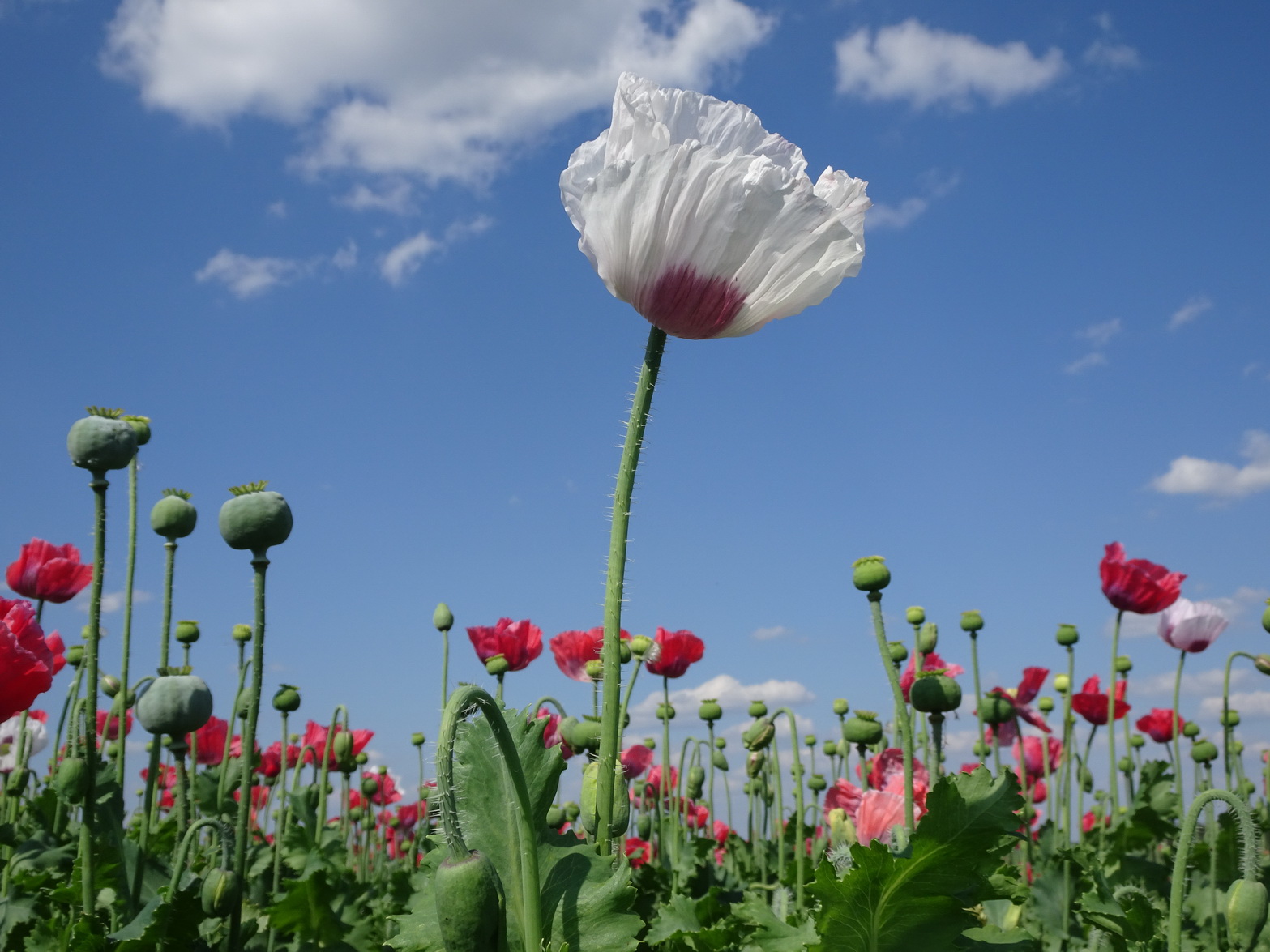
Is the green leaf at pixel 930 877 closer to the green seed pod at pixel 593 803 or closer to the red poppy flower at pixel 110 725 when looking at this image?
the green seed pod at pixel 593 803

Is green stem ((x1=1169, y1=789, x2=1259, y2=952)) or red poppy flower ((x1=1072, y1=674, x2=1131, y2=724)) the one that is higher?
red poppy flower ((x1=1072, y1=674, x2=1131, y2=724))

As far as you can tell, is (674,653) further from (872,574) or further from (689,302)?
(689,302)

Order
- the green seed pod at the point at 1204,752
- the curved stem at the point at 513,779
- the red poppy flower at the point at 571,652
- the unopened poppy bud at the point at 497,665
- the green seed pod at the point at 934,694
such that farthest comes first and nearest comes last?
Answer: the green seed pod at the point at 1204,752 → the red poppy flower at the point at 571,652 → the unopened poppy bud at the point at 497,665 → the green seed pod at the point at 934,694 → the curved stem at the point at 513,779

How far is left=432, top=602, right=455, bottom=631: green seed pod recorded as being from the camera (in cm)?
449

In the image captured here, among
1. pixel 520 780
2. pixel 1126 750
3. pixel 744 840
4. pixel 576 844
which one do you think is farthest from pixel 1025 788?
pixel 520 780

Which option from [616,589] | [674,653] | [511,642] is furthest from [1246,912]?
[511,642]

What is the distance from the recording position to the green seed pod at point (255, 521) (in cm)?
226

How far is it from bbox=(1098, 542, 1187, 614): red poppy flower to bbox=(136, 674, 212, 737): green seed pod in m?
3.78

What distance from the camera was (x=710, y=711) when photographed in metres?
5.07

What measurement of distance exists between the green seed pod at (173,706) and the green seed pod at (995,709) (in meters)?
3.00

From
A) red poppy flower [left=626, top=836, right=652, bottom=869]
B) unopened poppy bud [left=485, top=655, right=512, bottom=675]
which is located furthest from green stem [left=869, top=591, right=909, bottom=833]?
red poppy flower [left=626, top=836, right=652, bottom=869]

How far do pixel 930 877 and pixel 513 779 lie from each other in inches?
27.9

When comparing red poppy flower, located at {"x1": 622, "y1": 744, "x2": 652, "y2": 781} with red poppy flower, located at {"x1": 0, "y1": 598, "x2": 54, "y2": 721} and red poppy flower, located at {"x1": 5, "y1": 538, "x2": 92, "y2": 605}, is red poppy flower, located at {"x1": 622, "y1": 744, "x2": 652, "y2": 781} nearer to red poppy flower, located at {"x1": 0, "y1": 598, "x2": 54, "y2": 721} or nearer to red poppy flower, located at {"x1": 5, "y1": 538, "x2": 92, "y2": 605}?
red poppy flower, located at {"x1": 5, "y1": 538, "x2": 92, "y2": 605}

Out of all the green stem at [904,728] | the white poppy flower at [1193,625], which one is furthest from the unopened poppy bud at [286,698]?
the white poppy flower at [1193,625]
